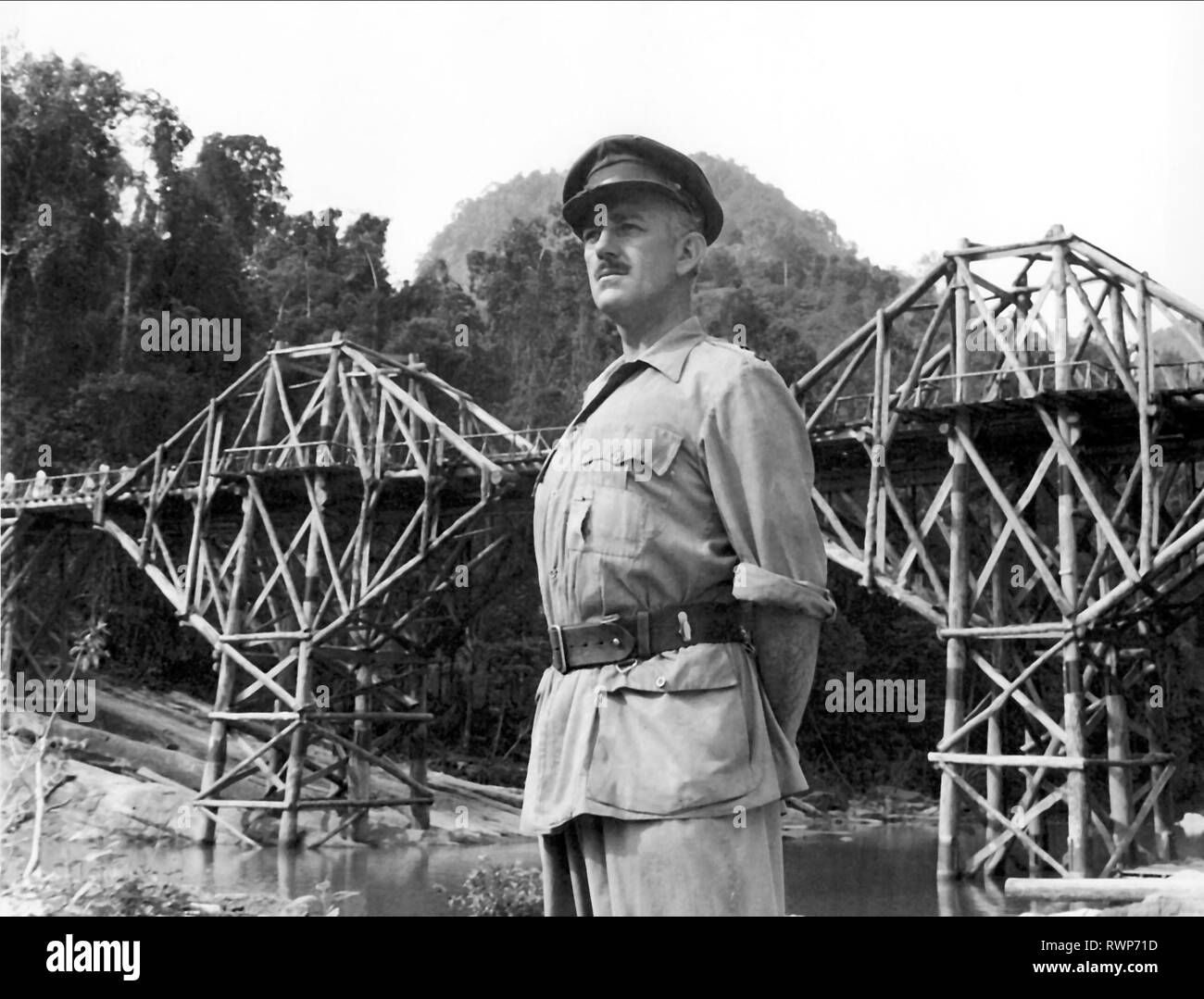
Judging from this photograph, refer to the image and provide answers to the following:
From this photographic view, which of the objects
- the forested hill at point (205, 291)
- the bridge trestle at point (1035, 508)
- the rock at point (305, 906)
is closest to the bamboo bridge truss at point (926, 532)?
the bridge trestle at point (1035, 508)

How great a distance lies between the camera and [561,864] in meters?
4.49

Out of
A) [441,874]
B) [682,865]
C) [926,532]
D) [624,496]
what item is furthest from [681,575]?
[441,874]

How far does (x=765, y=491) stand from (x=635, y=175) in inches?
39.1

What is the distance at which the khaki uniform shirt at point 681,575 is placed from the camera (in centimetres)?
426

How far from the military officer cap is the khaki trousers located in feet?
5.47

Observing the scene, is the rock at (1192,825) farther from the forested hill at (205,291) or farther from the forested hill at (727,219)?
the forested hill at (727,219)

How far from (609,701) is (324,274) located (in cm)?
3525

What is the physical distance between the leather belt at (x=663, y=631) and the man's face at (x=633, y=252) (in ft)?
2.91

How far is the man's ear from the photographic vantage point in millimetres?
4734

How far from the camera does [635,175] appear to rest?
4660mm

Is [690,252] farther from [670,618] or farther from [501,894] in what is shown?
[501,894]

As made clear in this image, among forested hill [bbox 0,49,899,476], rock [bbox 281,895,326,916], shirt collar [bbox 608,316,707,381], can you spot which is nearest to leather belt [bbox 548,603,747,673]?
shirt collar [bbox 608,316,707,381]
